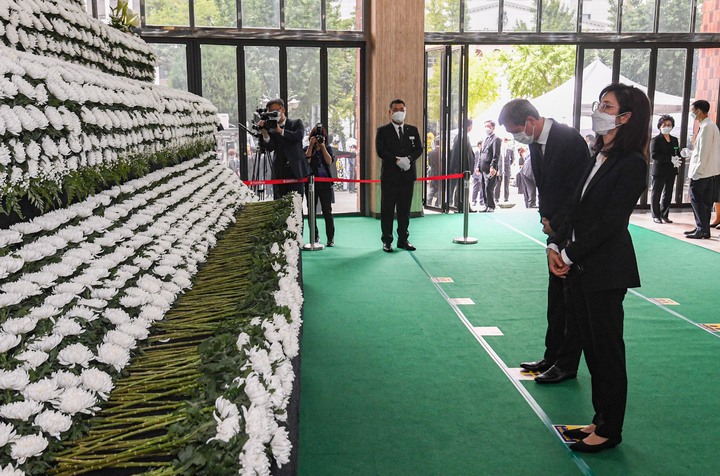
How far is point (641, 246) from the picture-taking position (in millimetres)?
9320

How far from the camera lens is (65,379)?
62.8 inches

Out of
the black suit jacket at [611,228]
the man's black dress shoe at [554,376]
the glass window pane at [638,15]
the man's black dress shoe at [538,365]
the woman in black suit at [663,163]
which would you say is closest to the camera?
the black suit jacket at [611,228]

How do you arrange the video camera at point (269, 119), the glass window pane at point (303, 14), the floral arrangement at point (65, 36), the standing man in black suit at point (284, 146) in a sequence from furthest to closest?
the glass window pane at point (303, 14) < the standing man in black suit at point (284, 146) < the video camera at point (269, 119) < the floral arrangement at point (65, 36)

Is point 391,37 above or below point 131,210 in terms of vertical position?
above

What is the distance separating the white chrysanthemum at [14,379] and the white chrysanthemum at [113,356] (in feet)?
0.96

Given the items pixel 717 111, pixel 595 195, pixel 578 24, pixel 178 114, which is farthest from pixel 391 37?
pixel 595 195

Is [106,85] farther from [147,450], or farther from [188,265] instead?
[147,450]

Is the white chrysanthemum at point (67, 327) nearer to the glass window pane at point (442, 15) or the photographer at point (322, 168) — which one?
the photographer at point (322, 168)

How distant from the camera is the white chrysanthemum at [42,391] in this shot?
4.84ft

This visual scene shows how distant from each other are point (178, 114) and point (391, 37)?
800 cm

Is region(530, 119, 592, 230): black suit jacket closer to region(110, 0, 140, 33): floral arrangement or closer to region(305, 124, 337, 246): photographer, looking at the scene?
region(110, 0, 140, 33): floral arrangement

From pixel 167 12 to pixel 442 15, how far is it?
4.66 m

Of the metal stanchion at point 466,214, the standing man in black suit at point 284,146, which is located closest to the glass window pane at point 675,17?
→ the metal stanchion at point 466,214

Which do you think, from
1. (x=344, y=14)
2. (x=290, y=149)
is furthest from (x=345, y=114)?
(x=290, y=149)
